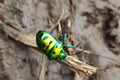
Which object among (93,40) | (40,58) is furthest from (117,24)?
(40,58)

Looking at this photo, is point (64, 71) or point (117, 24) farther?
point (117, 24)

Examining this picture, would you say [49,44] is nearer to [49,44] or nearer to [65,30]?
[49,44]

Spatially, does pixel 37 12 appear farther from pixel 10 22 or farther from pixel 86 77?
pixel 86 77

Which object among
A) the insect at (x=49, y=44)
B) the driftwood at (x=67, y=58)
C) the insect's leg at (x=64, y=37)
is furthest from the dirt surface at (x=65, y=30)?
the insect at (x=49, y=44)

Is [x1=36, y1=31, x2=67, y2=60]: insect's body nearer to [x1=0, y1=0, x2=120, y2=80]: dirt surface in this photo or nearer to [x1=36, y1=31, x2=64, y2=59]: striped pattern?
[x1=36, y1=31, x2=64, y2=59]: striped pattern

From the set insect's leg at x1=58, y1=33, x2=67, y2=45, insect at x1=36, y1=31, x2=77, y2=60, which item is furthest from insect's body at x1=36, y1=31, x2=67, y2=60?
insect's leg at x1=58, y1=33, x2=67, y2=45

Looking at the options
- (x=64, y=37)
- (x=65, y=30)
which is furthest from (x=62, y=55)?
(x=65, y=30)
